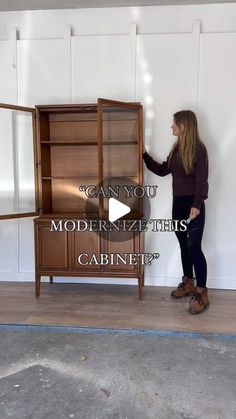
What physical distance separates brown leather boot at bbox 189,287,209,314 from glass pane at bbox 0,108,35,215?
76.4 inches

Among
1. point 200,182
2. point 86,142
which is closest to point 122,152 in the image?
point 86,142

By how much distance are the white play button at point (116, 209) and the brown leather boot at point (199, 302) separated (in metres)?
1.06

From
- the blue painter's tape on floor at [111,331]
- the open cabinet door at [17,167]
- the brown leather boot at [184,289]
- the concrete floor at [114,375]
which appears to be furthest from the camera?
the open cabinet door at [17,167]

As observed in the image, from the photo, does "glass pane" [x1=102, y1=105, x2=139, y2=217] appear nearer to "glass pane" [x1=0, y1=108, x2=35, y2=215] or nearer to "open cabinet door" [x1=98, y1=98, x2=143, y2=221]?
"open cabinet door" [x1=98, y1=98, x2=143, y2=221]

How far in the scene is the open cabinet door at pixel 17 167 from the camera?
14.1 ft

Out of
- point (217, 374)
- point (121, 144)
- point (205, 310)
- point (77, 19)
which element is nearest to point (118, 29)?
point (77, 19)

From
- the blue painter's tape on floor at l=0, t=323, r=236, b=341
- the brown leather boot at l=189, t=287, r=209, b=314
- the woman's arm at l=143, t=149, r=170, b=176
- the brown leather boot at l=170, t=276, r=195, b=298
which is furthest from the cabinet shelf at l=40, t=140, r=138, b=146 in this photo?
the blue painter's tape on floor at l=0, t=323, r=236, b=341

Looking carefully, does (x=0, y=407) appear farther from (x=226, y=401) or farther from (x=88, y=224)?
Answer: (x=88, y=224)

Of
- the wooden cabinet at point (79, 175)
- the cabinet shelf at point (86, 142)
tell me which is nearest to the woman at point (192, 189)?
the wooden cabinet at point (79, 175)

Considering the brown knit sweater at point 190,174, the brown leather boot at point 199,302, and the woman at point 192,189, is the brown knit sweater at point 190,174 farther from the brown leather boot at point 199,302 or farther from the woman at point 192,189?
the brown leather boot at point 199,302

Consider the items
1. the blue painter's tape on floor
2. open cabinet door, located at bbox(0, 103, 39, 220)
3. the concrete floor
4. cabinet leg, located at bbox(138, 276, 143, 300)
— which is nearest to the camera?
the concrete floor

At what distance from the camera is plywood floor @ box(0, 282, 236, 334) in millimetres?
3357

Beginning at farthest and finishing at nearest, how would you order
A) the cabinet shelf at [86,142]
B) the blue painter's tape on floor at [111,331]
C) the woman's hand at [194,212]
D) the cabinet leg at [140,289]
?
the cabinet shelf at [86,142] < the cabinet leg at [140,289] < the woman's hand at [194,212] < the blue painter's tape on floor at [111,331]

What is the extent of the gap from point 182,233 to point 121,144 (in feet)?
3.74
